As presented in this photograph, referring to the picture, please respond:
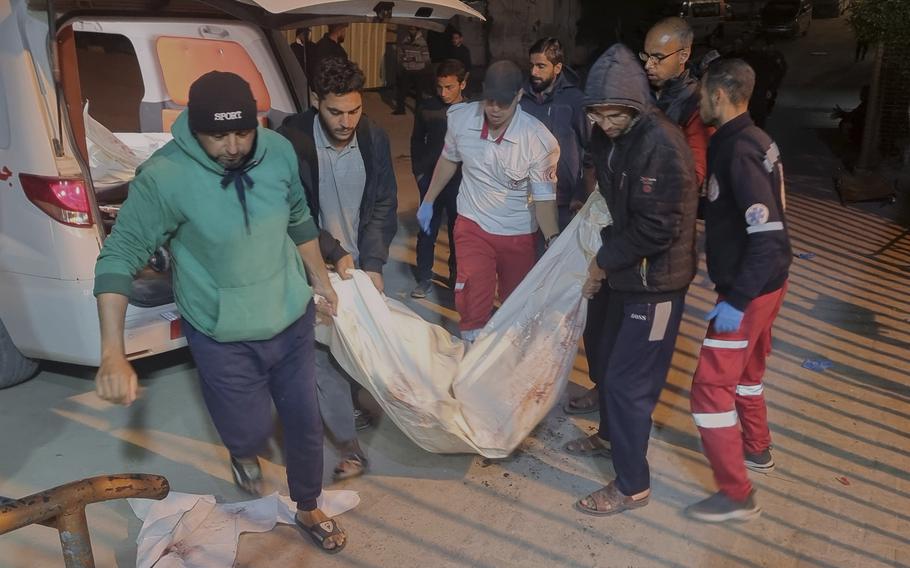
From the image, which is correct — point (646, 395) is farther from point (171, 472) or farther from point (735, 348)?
point (171, 472)

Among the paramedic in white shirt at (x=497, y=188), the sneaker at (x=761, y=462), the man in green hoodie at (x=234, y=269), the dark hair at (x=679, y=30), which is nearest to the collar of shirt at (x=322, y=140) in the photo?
the man in green hoodie at (x=234, y=269)

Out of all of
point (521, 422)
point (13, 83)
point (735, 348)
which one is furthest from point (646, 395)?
point (13, 83)

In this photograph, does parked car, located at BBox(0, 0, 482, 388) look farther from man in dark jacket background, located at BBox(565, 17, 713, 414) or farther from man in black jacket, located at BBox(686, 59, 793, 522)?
man in black jacket, located at BBox(686, 59, 793, 522)

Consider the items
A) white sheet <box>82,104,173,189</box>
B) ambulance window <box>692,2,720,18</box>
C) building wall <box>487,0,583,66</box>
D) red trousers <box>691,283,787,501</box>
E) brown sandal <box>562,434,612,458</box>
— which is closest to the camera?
red trousers <box>691,283,787,501</box>

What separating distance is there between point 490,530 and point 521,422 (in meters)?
0.55

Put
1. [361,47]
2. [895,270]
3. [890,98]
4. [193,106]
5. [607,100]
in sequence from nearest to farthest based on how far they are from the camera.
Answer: [193,106], [607,100], [895,270], [890,98], [361,47]

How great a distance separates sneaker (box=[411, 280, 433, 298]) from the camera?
19.9ft

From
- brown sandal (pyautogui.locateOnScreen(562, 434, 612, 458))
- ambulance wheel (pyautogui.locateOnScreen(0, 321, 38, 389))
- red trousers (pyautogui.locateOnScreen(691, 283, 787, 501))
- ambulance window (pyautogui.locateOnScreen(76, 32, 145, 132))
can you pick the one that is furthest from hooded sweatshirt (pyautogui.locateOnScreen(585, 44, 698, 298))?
ambulance window (pyautogui.locateOnScreen(76, 32, 145, 132))

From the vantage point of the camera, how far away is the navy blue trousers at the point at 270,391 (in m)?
3.01

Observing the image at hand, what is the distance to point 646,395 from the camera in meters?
3.40

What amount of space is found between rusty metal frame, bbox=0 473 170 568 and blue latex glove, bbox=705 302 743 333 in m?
2.26

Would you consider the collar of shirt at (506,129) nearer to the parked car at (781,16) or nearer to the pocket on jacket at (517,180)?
the pocket on jacket at (517,180)

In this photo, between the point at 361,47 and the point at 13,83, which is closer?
the point at 13,83

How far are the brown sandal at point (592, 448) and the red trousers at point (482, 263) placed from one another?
87 cm
